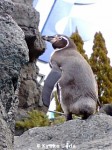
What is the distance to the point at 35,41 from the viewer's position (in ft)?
28.3

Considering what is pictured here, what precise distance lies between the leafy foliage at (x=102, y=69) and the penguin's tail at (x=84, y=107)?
7584mm

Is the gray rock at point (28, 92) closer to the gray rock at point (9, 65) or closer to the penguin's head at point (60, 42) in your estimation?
the penguin's head at point (60, 42)

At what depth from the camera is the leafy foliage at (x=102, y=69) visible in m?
13.3

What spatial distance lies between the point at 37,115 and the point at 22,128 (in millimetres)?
344

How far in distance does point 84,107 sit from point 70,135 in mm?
793

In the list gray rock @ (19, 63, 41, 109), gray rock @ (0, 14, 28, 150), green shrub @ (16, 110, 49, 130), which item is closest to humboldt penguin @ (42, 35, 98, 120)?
green shrub @ (16, 110, 49, 130)

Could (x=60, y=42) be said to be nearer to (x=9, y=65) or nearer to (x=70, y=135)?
(x=70, y=135)

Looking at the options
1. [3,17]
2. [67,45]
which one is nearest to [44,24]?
[67,45]

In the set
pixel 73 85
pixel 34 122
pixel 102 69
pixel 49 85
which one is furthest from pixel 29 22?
pixel 102 69

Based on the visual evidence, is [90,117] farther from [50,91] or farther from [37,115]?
[37,115]

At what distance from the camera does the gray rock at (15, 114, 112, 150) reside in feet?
13.1

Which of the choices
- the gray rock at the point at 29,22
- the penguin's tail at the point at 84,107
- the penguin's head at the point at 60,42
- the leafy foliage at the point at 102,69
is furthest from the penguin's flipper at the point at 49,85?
the leafy foliage at the point at 102,69

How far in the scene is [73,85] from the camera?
5238 millimetres

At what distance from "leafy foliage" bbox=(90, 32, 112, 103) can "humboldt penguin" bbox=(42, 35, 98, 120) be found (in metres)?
7.25
